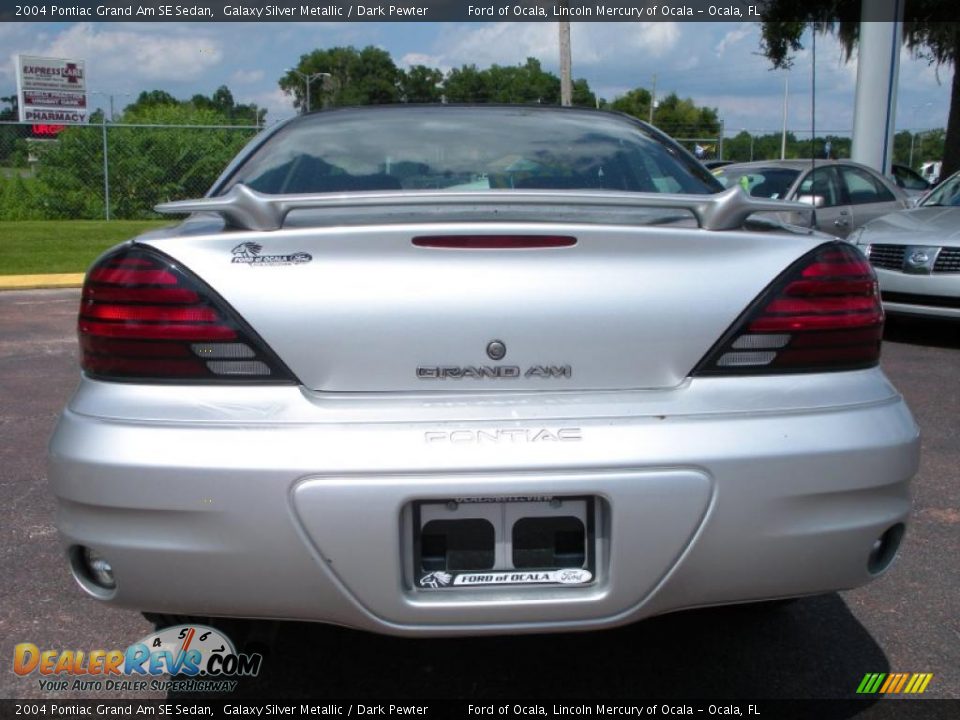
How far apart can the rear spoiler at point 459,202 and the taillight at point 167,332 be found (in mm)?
168

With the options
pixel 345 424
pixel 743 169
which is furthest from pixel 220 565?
pixel 743 169

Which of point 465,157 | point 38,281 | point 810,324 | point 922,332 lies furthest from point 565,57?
point 810,324

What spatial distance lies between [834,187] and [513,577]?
9184 millimetres

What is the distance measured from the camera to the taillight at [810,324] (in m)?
2.07

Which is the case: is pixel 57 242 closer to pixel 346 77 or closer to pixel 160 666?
pixel 160 666

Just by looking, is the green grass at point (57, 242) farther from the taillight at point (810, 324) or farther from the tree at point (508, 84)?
the tree at point (508, 84)

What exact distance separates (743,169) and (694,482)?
9.18 m

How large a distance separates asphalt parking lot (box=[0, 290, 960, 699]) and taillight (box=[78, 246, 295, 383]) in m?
0.85

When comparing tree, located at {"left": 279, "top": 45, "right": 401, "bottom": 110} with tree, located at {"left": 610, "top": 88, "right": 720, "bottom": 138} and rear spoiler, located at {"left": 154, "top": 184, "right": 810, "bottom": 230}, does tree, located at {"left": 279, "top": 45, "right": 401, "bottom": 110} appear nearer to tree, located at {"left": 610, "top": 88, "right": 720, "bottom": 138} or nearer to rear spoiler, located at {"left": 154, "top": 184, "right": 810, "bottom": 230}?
tree, located at {"left": 610, "top": 88, "right": 720, "bottom": 138}

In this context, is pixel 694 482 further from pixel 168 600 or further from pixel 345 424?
pixel 168 600

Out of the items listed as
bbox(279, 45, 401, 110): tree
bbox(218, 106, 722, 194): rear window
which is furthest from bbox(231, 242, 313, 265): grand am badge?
bbox(279, 45, 401, 110): tree

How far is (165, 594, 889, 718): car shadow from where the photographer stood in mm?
2504

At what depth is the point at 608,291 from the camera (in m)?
2.02

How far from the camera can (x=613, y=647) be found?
2732mm
